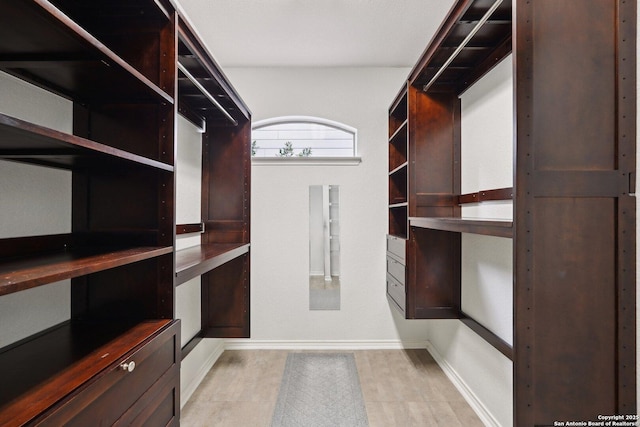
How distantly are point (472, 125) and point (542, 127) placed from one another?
1209 mm

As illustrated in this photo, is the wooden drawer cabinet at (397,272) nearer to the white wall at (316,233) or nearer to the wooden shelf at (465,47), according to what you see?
the white wall at (316,233)

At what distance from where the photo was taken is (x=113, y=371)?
1.03 metres

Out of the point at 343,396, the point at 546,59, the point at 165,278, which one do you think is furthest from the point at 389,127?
the point at 165,278

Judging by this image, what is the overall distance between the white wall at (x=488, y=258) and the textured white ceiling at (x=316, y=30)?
2.31 feet

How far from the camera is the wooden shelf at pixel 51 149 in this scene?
79 cm

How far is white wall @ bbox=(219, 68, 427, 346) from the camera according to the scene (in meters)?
3.46

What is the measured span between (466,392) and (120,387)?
2.30m

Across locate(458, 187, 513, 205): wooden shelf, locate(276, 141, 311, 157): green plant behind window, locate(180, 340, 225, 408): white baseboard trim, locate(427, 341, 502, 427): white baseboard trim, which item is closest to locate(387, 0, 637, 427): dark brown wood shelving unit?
locate(458, 187, 513, 205): wooden shelf

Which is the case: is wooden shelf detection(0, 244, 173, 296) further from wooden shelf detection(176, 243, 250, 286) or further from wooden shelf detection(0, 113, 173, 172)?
wooden shelf detection(0, 113, 173, 172)

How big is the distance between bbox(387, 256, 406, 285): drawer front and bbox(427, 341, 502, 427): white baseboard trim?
80 centimetres

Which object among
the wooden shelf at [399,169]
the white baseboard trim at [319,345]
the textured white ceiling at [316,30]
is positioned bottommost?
the white baseboard trim at [319,345]

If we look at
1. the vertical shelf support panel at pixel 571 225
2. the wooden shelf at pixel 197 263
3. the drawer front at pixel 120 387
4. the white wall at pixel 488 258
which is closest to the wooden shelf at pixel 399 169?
the white wall at pixel 488 258

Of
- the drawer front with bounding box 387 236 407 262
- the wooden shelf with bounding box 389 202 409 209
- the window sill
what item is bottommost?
the drawer front with bounding box 387 236 407 262

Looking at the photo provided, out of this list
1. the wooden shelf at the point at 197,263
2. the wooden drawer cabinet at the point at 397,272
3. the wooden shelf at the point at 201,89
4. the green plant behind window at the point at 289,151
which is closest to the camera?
the wooden shelf at the point at 197,263
